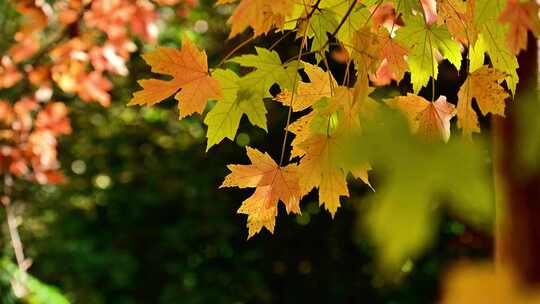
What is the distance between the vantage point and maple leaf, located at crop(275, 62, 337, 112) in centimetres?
118

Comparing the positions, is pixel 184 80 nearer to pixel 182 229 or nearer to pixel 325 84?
pixel 325 84

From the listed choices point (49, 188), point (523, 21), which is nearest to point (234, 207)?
point (49, 188)

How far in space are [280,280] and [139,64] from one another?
4.99 feet

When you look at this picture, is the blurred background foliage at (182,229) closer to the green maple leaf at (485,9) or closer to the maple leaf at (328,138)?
the maple leaf at (328,138)

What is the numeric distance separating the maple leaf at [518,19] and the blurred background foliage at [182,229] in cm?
267

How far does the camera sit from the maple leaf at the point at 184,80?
1.09m

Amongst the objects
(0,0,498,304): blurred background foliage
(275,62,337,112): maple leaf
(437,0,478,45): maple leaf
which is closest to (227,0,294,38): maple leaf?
(275,62,337,112): maple leaf

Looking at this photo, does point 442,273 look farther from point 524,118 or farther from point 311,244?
point 524,118

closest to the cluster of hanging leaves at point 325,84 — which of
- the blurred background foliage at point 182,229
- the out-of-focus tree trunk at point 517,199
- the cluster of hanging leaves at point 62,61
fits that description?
the out-of-focus tree trunk at point 517,199

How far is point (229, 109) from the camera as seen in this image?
3.65 feet

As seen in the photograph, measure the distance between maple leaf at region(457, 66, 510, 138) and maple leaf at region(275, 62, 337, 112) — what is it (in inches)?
7.9

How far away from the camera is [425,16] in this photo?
1.24 metres

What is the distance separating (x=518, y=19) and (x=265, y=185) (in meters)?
0.48

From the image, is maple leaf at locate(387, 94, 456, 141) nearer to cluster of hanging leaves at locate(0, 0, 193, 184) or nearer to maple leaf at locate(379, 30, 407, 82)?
maple leaf at locate(379, 30, 407, 82)
